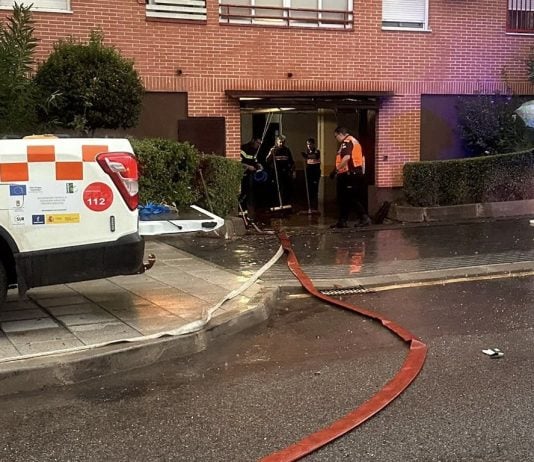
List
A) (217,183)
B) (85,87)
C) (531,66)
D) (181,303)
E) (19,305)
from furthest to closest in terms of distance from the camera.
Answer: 1. (531,66)
2. (217,183)
3. (85,87)
4. (181,303)
5. (19,305)

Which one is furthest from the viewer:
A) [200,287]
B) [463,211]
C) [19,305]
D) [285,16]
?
[285,16]

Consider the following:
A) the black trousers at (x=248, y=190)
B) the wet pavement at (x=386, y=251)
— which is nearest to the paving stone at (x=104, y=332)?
the wet pavement at (x=386, y=251)

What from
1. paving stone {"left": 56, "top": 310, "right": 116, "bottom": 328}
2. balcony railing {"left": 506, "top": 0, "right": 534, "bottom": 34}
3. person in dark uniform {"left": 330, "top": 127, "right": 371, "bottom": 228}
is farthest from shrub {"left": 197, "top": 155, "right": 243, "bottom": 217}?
balcony railing {"left": 506, "top": 0, "right": 534, "bottom": 34}

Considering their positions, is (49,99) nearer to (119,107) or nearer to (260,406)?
(119,107)

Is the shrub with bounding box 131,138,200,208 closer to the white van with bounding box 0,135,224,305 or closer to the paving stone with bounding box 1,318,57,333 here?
the paving stone with bounding box 1,318,57,333

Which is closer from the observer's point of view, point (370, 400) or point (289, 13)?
point (370, 400)

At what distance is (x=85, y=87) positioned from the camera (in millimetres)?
10000

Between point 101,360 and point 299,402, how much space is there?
150 cm

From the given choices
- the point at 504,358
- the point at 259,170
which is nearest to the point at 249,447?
the point at 504,358

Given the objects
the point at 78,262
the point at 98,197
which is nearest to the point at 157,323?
the point at 78,262

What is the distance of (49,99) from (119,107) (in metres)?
1.02

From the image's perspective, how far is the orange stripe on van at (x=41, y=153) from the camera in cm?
513

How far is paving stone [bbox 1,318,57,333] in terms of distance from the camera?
5609 mm

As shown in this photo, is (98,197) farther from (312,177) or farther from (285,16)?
(312,177)
